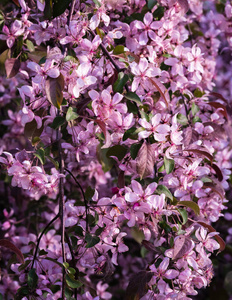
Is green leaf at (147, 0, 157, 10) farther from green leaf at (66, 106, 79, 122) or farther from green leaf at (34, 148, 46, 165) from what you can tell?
green leaf at (34, 148, 46, 165)

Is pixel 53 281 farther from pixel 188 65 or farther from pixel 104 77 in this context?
pixel 188 65

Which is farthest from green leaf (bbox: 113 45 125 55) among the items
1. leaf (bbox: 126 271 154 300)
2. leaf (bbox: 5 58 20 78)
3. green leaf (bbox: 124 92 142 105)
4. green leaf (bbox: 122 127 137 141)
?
leaf (bbox: 126 271 154 300)

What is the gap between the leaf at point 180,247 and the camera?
108 centimetres

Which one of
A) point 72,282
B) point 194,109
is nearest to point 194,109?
point 194,109

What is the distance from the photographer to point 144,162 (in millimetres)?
1078

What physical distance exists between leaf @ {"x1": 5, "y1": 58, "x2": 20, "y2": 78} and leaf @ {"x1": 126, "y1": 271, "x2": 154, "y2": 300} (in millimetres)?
709

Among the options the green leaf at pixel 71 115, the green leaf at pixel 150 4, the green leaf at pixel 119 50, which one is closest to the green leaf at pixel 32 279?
the green leaf at pixel 71 115

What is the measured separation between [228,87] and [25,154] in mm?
2251

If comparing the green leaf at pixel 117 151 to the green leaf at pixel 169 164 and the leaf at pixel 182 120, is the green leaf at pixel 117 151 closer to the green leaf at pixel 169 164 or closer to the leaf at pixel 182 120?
the green leaf at pixel 169 164

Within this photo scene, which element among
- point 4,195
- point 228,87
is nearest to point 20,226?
point 4,195

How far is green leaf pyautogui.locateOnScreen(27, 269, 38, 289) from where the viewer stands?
1.15 metres

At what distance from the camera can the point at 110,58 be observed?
1.17 meters

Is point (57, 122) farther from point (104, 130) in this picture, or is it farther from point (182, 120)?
point (182, 120)

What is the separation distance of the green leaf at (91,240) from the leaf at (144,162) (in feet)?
0.68
